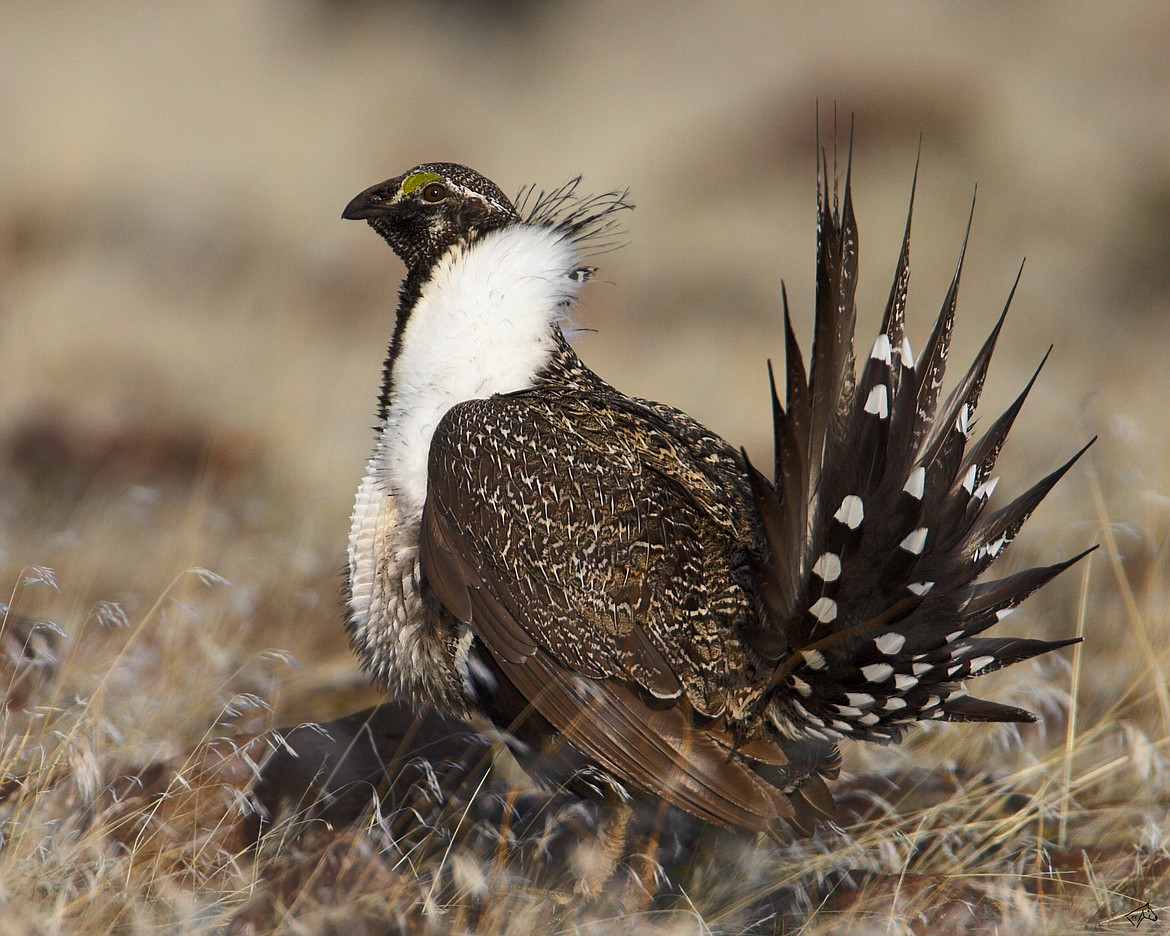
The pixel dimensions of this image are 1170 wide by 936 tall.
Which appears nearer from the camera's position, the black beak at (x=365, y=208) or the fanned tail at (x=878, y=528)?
the fanned tail at (x=878, y=528)

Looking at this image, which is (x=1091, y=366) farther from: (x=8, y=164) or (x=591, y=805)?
(x=8, y=164)

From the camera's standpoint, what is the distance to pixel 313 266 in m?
9.31

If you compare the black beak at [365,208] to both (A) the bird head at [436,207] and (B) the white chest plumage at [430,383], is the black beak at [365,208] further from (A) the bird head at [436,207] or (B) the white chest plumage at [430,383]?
(B) the white chest plumage at [430,383]

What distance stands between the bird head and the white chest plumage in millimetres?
53

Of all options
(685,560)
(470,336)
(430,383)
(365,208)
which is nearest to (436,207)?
(365,208)

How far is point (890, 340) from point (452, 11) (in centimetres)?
1548

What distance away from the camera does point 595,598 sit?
2.69 metres

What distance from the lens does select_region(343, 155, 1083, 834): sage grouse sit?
252cm

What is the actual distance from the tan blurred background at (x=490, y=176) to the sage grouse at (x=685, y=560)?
0.95 metres

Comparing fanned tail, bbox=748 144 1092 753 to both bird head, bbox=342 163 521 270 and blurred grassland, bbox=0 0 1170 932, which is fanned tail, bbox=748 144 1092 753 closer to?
blurred grassland, bbox=0 0 1170 932

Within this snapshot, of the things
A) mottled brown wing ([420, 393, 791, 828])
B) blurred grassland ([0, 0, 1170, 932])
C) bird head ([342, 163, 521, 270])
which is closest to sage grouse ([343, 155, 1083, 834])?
mottled brown wing ([420, 393, 791, 828])

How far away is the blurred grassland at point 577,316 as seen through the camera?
9.23 feet

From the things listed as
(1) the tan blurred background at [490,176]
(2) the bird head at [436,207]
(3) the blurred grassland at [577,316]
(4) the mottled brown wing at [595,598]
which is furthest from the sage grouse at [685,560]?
(1) the tan blurred background at [490,176]

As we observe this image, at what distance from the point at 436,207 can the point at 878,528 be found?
1.51 m
